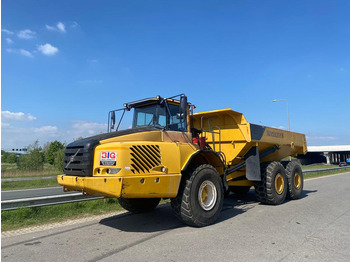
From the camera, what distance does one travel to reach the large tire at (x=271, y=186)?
8.43m

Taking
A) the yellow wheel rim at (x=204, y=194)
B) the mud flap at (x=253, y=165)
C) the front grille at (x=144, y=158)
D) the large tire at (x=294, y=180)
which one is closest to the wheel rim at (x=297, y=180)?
the large tire at (x=294, y=180)

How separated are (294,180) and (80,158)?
7808 millimetres

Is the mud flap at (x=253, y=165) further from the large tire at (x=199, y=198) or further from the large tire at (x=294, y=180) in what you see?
the large tire at (x=199, y=198)

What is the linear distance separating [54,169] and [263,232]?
27.0 metres

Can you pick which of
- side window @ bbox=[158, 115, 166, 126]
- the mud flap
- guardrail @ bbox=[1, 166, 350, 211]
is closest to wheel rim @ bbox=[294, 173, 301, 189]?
the mud flap

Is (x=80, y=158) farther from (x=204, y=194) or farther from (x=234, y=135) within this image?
(x=234, y=135)

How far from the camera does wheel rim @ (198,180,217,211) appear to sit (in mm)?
6098

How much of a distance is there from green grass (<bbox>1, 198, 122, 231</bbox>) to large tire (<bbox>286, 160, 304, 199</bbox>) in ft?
19.1

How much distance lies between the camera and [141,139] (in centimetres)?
543

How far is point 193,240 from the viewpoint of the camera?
196 inches

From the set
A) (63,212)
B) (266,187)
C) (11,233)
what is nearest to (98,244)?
(11,233)

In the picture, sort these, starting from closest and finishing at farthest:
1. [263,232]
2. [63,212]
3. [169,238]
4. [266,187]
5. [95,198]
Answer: [169,238]
[263,232]
[63,212]
[95,198]
[266,187]

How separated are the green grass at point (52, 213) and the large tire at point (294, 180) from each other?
5.82m

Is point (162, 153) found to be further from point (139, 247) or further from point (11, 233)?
point (11, 233)
